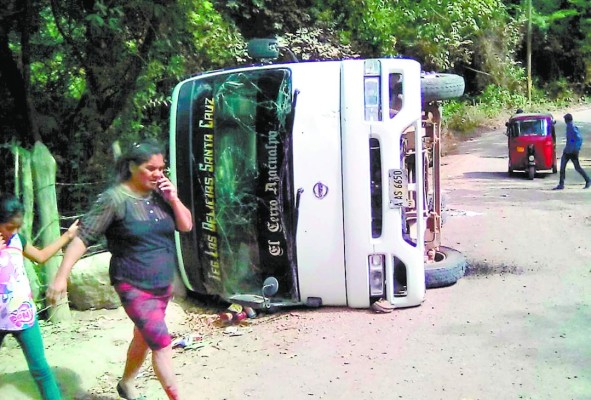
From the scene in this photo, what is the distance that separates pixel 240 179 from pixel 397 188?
1398 millimetres

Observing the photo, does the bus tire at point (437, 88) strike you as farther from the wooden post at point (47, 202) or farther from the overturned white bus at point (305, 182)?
the wooden post at point (47, 202)

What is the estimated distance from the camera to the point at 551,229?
35.4 ft

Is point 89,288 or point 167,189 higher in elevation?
point 167,189

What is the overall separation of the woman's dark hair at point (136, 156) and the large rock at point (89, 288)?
2744 millimetres

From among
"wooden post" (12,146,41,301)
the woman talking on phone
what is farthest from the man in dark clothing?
the woman talking on phone

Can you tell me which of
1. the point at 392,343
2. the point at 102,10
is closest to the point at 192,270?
the point at 392,343

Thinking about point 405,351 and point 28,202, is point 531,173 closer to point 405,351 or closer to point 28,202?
point 405,351

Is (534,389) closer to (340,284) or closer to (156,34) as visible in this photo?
(340,284)

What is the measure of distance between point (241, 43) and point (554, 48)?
1347 inches

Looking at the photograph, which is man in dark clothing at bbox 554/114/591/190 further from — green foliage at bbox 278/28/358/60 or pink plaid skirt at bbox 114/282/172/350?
pink plaid skirt at bbox 114/282/172/350

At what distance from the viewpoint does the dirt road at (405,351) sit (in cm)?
507

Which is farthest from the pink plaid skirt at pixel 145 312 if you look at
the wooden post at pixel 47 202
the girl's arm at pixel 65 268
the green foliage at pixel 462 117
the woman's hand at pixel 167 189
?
the green foliage at pixel 462 117

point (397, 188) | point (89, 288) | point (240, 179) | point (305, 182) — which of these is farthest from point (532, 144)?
point (89, 288)

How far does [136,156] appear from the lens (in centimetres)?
435
